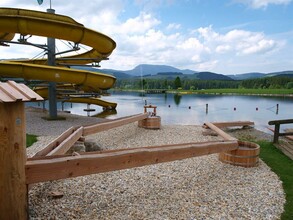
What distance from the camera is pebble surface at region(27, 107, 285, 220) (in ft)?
12.9

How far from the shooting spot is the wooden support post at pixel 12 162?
2.88 metres

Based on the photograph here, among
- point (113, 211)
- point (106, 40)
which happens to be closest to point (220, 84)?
point (106, 40)

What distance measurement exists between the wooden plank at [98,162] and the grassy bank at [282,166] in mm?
1943

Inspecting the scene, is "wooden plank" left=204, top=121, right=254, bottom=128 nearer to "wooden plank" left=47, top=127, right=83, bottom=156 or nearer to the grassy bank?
the grassy bank

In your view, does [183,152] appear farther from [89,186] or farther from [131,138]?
[131,138]

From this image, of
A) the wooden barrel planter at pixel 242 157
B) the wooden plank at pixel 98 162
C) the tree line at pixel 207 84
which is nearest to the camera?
the wooden plank at pixel 98 162

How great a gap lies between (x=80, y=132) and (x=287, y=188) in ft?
17.2

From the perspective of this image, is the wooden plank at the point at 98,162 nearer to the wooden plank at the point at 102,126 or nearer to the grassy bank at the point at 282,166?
the grassy bank at the point at 282,166

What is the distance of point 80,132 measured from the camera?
7207 mm

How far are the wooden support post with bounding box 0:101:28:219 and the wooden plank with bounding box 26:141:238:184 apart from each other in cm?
13

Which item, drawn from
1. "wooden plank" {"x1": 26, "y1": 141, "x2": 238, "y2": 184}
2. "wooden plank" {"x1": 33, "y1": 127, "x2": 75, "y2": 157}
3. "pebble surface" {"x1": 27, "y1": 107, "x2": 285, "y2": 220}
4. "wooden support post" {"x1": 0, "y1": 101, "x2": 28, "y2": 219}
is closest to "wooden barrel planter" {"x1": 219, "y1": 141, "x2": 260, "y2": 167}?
"pebble surface" {"x1": 27, "y1": 107, "x2": 285, "y2": 220}

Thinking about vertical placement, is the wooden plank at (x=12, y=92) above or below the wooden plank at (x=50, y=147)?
above

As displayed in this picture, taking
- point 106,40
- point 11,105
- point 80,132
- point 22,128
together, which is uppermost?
point 106,40

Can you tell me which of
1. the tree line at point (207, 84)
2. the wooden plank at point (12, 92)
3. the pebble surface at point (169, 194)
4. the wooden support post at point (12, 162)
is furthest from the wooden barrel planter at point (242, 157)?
the tree line at point (207, 84)
